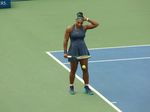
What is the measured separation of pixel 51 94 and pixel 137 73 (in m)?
2.94

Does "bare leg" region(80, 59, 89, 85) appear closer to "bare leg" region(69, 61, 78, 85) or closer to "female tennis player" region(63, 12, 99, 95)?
"female tennis player" region(63, 12, 99, 95)

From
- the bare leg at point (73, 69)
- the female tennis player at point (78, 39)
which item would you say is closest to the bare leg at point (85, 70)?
the female tennis player at point (78, 39)

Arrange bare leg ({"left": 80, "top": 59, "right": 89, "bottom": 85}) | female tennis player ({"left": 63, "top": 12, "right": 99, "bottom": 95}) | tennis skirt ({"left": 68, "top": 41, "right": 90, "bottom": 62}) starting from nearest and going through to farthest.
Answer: female tennis player ({"left": 63, "top": 12, "right": 99, "bottom": 95}) → tennis skirt ({"left": 68, "top": 41, "right": 90, "bottom": 62}) → bare leg ({"left": 80, "top": 59, "right": 89, "bottom": 85})

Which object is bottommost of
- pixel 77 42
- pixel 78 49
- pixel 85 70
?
pixel 85 70

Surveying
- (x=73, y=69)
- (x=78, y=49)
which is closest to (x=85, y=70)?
(x=73, y=69)

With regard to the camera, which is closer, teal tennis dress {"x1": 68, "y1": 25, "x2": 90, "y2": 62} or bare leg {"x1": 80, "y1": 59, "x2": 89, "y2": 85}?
teal tennis dress {"x1": 68, "y1": 25, "x2": 90, "y2": 62}

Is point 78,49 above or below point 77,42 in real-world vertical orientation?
below

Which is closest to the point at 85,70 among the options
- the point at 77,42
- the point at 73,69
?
the point at 73,69

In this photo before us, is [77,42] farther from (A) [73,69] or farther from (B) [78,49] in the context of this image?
(A) [73,69]

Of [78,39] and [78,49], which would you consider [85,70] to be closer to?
[78,49]

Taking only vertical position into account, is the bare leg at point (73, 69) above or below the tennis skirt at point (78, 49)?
below

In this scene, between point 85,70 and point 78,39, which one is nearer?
point 78,39

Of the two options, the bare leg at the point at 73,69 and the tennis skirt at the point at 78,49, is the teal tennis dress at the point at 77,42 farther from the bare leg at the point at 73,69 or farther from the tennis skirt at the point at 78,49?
the bare leg at the point at 73,69

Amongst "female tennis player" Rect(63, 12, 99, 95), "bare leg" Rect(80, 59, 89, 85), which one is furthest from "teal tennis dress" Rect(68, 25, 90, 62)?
"bare leg" Rect(80, 59, 89, 85)
